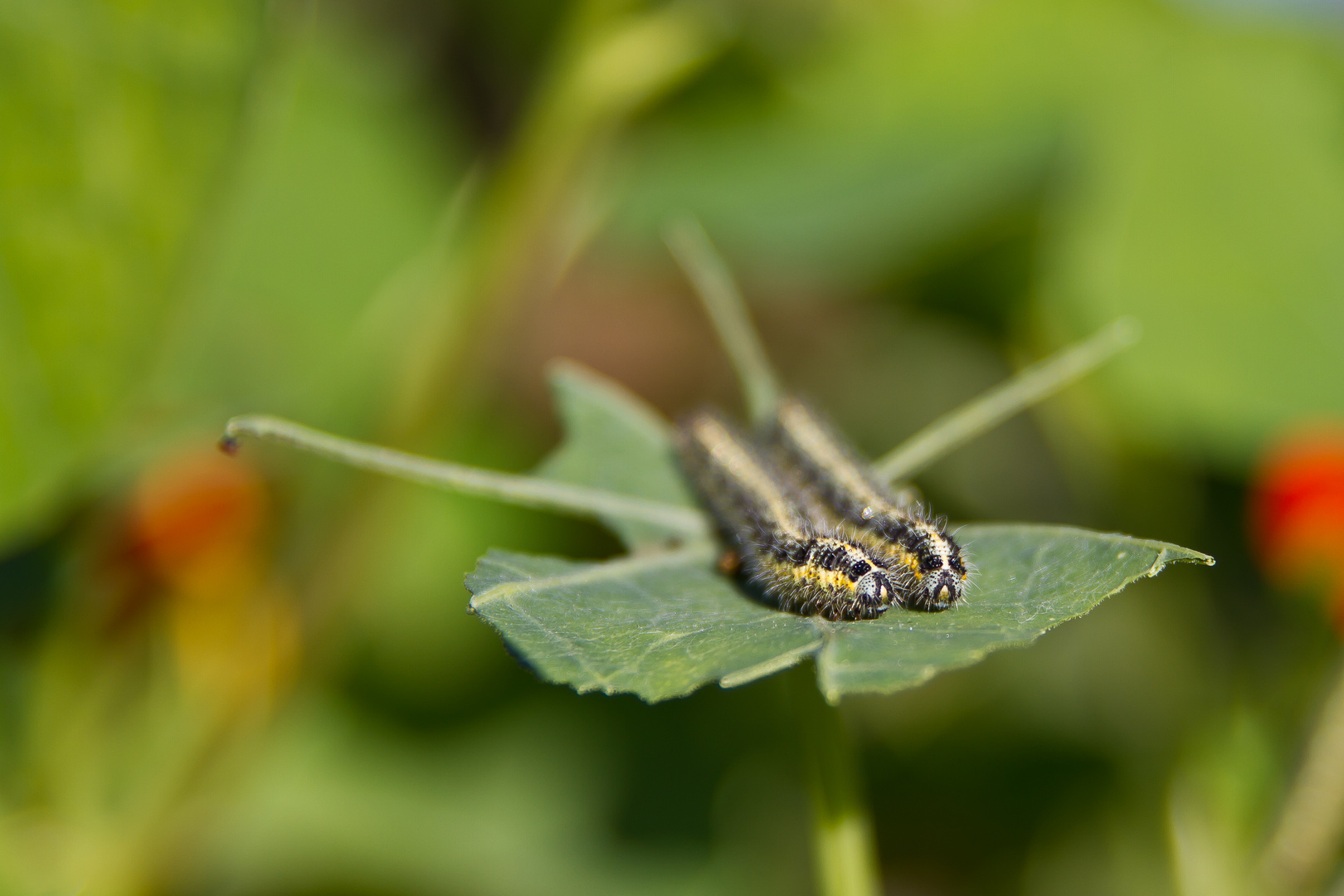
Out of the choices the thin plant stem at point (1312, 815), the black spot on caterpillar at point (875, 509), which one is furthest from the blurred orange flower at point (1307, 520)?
the black spot on caterpillar at point (875, 509)

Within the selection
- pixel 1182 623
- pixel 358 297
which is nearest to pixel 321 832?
pixel 358 297

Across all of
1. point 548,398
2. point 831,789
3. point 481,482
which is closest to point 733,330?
point 481,482

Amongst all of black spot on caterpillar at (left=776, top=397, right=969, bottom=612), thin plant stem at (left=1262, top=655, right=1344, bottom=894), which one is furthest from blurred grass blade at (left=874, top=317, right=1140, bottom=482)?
thin plant stem at (left=1262, top=655, right=1344, bottom=894)

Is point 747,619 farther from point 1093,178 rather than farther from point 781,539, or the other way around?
point 1093,178

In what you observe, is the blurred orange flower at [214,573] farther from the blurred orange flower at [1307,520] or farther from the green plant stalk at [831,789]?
the blurred orange flower at [1307,520]

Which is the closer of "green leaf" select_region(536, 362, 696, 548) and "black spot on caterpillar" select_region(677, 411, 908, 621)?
"black spot on caterpillar" select_region(677, 411, 908, 621)

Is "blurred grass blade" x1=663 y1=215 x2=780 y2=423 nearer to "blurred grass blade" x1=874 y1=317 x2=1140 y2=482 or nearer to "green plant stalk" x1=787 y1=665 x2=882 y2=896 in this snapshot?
"blurred grass blade" x1=874 y1=317 x2=1140 y2=482

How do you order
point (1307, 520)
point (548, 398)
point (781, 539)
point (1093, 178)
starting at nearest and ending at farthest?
point (781, 539) < point (1307, 520) < point (1093, 178) < point (548, 398)
